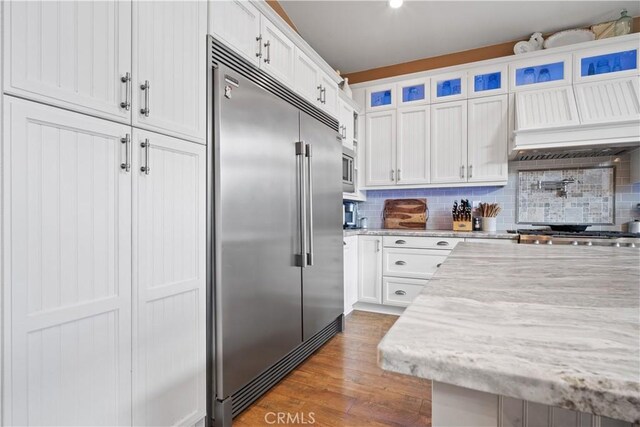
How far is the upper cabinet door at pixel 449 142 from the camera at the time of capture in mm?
3406

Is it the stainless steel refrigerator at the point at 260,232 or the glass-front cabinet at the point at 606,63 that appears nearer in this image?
the stainless steel refrigerator at the point at 260,232

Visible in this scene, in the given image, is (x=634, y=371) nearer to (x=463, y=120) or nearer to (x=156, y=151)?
(x=156, y=151)

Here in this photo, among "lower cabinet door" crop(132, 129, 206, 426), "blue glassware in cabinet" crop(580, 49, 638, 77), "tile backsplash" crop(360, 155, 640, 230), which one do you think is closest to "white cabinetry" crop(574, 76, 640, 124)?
"blue glassware in cabinet" crop(580, 49, 638, 77)

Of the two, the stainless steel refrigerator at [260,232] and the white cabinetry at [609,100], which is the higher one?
the white cabinetry at [609,100]

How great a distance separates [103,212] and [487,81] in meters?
3.55

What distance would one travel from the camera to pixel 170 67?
1368 millimetres

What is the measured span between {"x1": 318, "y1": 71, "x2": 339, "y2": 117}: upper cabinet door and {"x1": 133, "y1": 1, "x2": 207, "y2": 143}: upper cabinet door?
1.35 m

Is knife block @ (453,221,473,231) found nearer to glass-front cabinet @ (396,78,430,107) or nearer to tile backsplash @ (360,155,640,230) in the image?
tile backsplash @ (360,155,640,230)

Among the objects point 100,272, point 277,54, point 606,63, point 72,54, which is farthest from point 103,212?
point 606,63

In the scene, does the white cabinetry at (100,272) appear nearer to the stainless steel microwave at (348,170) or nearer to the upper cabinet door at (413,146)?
the stainless steel microwave at (348,170)

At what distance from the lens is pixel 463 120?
3.39 metres

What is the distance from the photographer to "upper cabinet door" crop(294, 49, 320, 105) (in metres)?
2.39

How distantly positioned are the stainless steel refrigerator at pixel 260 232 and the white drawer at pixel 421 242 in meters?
1.01

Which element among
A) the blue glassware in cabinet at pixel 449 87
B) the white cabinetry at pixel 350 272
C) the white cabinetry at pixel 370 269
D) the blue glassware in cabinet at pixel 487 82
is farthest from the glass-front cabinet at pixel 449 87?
the white cabinetry at pixel 350 272
